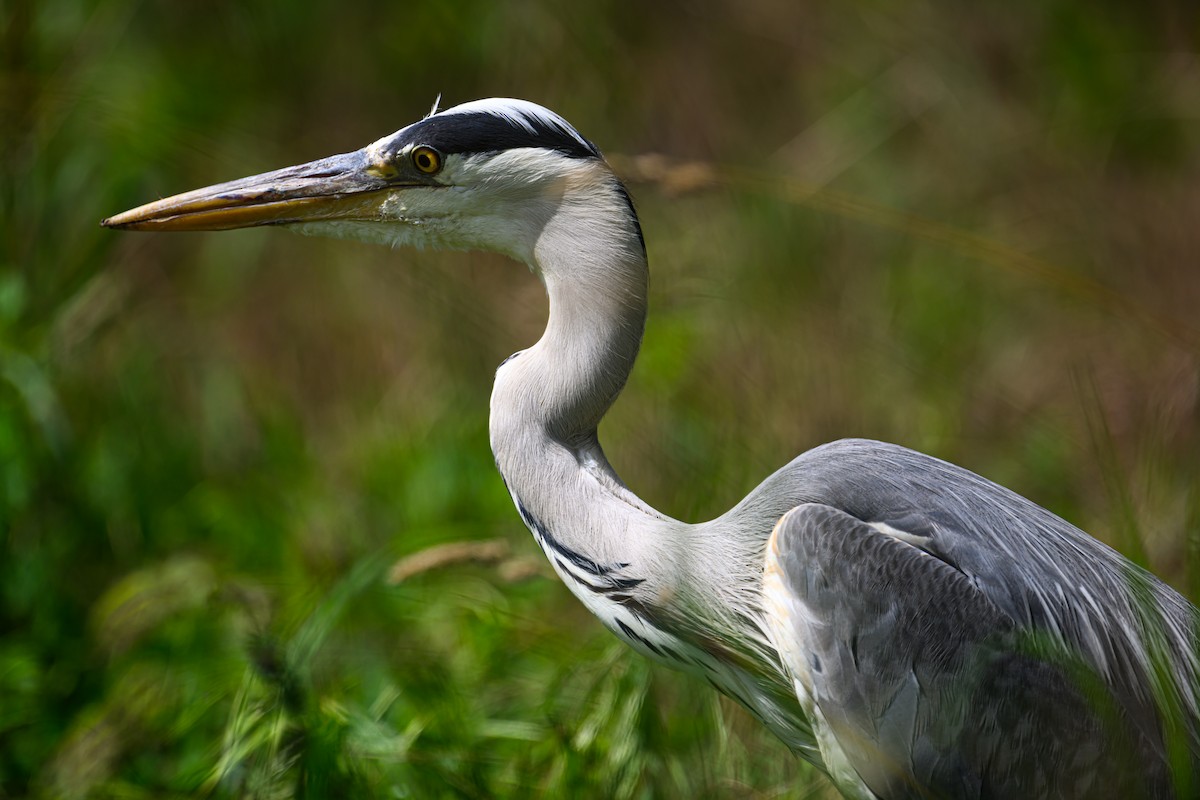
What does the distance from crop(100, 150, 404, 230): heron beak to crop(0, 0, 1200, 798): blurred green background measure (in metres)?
0.60

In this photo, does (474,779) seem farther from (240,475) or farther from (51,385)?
(240,475)

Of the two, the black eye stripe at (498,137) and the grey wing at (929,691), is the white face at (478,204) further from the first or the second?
the grey wing at (929,691)

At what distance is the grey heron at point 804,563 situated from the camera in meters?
2.21

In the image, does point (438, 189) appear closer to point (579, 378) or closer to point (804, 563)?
point (579, 378)

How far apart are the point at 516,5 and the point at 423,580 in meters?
3.81

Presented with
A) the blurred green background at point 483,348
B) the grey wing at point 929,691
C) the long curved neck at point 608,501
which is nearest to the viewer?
the grey wing at point 929,691

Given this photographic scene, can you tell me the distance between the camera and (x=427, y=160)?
2543 mm

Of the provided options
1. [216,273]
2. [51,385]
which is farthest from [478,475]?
[216,273]

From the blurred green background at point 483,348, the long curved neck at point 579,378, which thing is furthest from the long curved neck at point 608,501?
the blurred green background at point 483,348

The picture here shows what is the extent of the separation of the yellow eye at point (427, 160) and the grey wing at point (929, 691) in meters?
1.09

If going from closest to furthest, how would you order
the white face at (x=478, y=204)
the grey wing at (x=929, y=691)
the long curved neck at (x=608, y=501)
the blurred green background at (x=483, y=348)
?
1. the grey wing at (x=929, y=691)
2. the long curved neck at (x=608, y=501)
3. the white face at (x=478, y=204)
4. the blurred green background at (x=483, y=348)

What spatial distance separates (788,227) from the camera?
5.32m

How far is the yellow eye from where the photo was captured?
2.53 meters

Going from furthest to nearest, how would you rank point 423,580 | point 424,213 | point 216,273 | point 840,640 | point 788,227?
point 216,273 → point 788,227 → point 423,580 → point 424,213 → point 840,640
